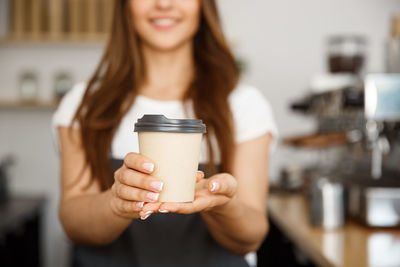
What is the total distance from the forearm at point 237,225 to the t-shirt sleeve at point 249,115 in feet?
0.55

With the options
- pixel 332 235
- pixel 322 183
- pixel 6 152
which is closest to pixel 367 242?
pixel 332 235

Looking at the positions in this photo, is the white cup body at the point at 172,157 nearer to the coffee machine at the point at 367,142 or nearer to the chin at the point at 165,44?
the chin at the point at 165,44

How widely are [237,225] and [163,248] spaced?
0.25 metres

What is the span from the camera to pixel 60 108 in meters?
1.06

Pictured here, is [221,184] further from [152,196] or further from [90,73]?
[90,73]

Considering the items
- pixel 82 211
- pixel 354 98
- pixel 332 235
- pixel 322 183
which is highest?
pixel 354 98

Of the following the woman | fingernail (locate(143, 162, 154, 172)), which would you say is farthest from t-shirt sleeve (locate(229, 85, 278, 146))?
fingernail (locate(143, 162, 154, 172))

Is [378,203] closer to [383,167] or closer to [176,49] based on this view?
[383,167]

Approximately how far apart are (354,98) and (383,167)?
26.8 inches

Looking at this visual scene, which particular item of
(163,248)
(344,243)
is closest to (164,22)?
(163,248)

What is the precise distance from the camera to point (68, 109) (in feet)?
3.40

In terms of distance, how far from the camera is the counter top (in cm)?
112

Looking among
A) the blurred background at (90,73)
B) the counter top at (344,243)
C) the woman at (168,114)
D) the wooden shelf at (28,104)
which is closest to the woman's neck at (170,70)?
the woman at (168,114)

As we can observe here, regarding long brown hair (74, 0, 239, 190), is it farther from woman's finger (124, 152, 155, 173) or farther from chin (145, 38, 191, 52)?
woman's finger (124, 152, 155, 173)
